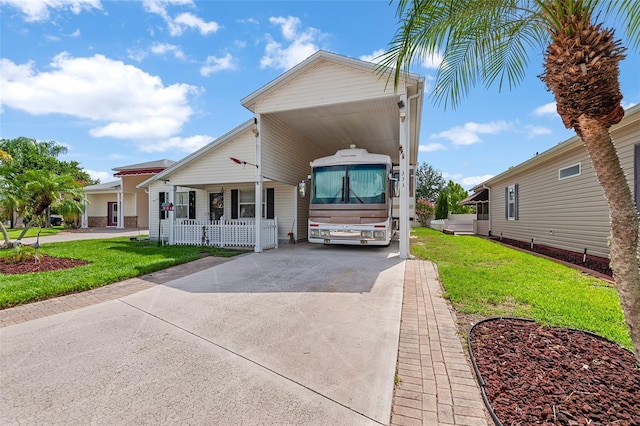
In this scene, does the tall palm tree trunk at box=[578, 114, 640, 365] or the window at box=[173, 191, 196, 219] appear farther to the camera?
the window at box=[173, 191, 196, 219]

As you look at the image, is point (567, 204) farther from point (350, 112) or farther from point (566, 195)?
point (350, 112)

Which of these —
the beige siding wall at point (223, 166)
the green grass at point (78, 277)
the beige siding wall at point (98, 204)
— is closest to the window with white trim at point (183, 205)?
the beige siding wall at point (223, 166)

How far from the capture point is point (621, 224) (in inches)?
83.7

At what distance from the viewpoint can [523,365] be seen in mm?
2662

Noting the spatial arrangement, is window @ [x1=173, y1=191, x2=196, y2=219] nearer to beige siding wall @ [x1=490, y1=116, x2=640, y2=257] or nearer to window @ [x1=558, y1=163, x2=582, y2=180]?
beige siding wall @ [x1=490, y1=116, x2=640, y2=257]

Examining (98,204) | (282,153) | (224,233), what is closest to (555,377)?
(282,153)

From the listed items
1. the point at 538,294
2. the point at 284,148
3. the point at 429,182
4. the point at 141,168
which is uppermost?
the point at 429,182

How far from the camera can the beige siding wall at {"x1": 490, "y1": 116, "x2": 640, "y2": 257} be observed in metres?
7.76

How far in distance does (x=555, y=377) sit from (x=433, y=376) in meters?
0.99

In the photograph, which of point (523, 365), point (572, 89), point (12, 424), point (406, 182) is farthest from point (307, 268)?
point (572, 89)

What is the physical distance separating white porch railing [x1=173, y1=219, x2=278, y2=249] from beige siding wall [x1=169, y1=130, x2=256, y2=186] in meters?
1.80

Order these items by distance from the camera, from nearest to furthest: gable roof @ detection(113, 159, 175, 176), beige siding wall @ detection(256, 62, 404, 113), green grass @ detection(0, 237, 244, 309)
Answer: green grass @ detection(0, 237, 244, 309)
beige siding wall @ detection(256, 62, 404, 113)
gable roof @ detection(113, 159, 175, 176)

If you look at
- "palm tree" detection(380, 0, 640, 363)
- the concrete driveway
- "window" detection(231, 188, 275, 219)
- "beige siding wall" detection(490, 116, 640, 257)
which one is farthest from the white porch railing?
"beige siding wall" detection(490, 116, 640, 257)

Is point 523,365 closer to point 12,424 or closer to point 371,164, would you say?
point 12,424
